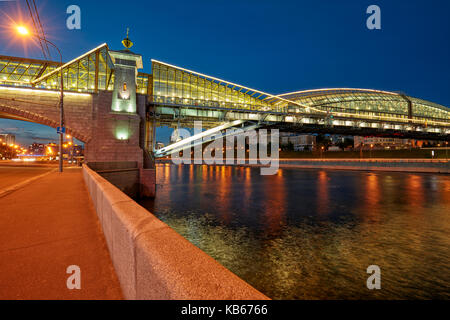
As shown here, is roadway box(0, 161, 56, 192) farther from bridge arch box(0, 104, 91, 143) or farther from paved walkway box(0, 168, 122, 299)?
paved walkway box(0, 168, 122, 299)

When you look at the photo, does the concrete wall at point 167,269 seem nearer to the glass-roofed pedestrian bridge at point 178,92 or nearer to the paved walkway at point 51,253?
the paved walkway at point 51,253

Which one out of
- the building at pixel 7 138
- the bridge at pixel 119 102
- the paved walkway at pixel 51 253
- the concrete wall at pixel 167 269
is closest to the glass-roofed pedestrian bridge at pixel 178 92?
the bridge at pixel 119 102

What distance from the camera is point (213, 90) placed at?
124ft

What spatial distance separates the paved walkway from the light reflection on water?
4457mm

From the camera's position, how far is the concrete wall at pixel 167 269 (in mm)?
1301

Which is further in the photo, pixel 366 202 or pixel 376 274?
pixel 366 202

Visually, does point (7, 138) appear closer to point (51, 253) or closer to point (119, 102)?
point (119, 102)

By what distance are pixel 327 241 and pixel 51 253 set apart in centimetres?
939

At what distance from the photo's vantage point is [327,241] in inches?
387

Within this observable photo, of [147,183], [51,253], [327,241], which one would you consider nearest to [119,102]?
[147,183]

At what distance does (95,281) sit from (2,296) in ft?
2.71
